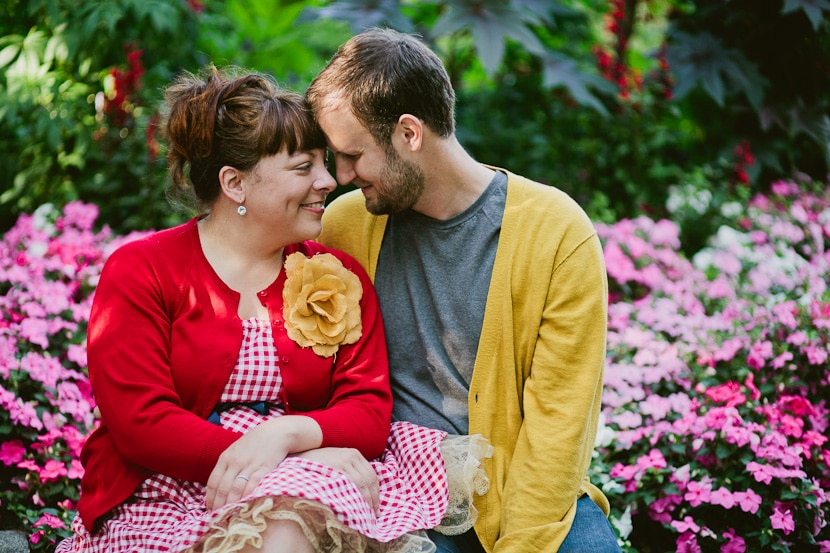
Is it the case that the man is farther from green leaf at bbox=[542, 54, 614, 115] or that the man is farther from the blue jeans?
green leaf at bbox=[542, 54, 614, 115]

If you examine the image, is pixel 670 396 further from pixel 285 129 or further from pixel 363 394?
pixel 285 129

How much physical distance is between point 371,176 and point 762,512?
1.51 metres

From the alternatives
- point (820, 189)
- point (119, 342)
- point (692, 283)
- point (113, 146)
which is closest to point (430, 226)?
point (119, 342)

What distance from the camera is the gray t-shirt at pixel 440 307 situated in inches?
83.7

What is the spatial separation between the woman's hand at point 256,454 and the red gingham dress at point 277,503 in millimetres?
35

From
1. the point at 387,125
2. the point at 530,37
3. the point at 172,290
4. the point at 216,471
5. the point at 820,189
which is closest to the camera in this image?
the point at 216,471

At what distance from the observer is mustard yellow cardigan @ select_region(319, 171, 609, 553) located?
1.94 meters

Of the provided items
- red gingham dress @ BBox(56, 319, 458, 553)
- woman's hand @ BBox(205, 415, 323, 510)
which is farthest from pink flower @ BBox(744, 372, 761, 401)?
woman's hand @ BBox(205, 415, 323, 510)

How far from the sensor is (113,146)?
386 centimetres

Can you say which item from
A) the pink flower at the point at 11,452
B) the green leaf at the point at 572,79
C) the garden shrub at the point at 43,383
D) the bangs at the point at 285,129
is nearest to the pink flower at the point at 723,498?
the bangs at the point at 285,129

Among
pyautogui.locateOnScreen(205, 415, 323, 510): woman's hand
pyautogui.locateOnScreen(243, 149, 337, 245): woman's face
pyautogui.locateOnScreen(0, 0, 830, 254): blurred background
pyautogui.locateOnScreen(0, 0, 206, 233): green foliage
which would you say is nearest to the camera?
pyautogui.locateOnScreen(205, 415, 323, 510): woman's hand

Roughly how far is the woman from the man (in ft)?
0.31

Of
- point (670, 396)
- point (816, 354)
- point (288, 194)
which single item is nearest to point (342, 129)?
point (288, 194)

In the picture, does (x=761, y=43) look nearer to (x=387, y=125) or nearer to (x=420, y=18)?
(x=420, y=18)
